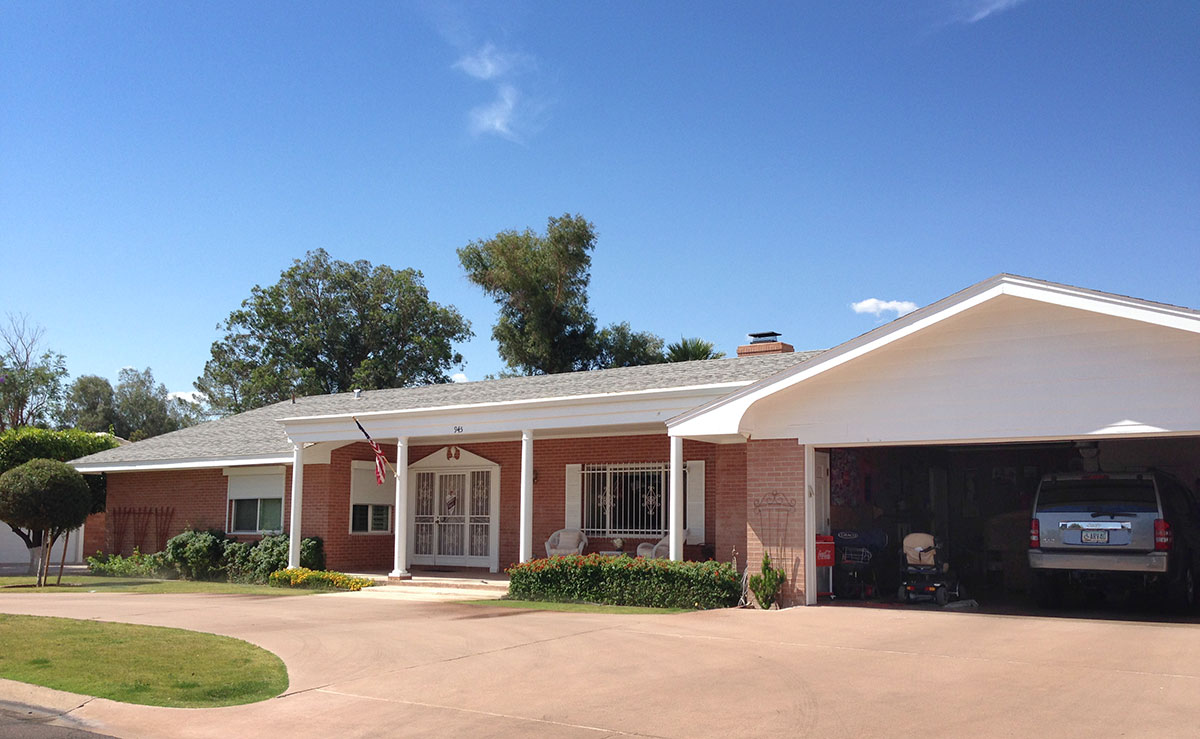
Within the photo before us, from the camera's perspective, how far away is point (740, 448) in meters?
16.9

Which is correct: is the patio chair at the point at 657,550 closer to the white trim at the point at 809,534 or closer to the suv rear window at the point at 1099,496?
the white trim at the point at 809,534

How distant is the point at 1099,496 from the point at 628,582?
267 inches

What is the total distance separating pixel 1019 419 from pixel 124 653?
1078 cm

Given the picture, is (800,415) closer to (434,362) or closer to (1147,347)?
(1147,347)

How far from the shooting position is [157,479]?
25.3m

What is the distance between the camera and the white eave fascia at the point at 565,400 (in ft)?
51.3

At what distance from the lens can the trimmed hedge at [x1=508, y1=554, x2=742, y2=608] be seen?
47.4 ft

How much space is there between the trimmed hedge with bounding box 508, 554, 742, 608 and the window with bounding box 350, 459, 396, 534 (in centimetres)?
659

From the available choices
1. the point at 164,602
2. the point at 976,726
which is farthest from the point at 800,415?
the point at 164,602

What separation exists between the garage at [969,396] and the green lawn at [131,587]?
31.4ft

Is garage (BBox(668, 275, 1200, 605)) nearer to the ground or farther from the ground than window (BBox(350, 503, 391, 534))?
farther from the ground

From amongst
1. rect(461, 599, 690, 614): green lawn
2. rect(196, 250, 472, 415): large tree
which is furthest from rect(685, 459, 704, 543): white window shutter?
rect(196, 250, 472, 415): large tree

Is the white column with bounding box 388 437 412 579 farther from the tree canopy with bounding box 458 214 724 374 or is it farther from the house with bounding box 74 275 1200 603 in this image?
the tree canopy with bounding box 458 214 724 374

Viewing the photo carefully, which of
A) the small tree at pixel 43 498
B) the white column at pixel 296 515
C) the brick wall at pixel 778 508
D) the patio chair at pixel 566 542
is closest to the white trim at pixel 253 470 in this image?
the white column at pixel 296 515
